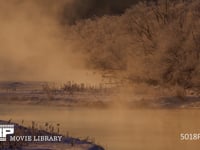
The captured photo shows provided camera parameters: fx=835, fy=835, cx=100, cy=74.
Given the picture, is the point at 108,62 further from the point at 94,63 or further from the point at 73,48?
the point at 73,48

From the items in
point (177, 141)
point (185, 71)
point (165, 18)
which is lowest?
point (177, 141)

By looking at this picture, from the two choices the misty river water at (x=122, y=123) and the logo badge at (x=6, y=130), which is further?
the misty river water at (x=122, y=123)

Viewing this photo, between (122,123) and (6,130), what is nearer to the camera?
(6,130)

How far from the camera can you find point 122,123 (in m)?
15.6

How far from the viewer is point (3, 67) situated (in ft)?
83.4

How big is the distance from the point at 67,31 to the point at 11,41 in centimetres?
239

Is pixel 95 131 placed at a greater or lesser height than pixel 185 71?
lesser

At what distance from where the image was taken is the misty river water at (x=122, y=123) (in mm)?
13489

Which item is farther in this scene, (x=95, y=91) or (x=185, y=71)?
(x=185, y=71)

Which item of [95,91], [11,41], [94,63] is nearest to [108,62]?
[94,63]

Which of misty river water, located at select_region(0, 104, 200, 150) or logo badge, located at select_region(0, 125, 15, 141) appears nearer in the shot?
logo badge, located at select_region(0, 125, 15, 141)

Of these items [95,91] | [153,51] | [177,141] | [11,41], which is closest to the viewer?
[177,141]

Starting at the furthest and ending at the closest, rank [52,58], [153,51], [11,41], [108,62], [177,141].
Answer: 1. [11,41]
2. [52,58]
3. [108,62]
4. [153,51]
5. [177,141]

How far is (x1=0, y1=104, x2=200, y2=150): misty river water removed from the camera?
44.3ft
